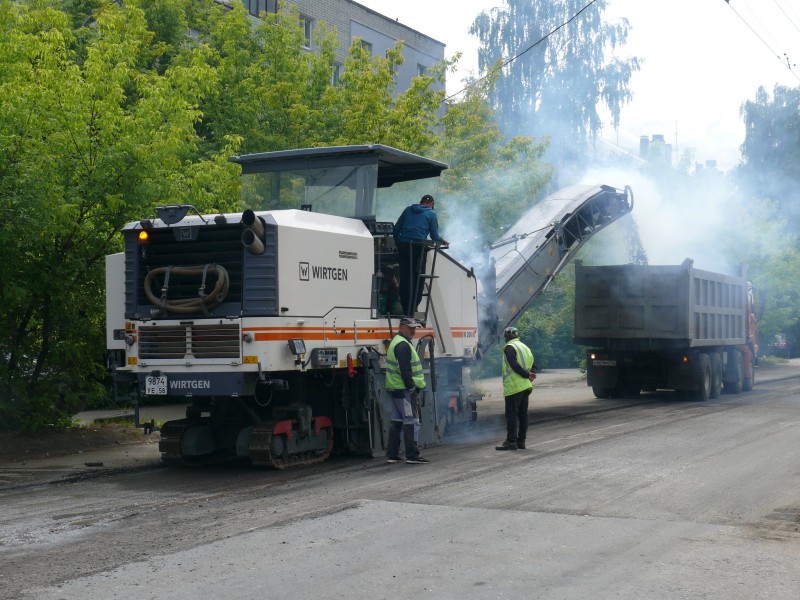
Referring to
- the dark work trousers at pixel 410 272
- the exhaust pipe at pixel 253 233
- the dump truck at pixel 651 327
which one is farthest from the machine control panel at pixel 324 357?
the dump truck at pixel 651 327

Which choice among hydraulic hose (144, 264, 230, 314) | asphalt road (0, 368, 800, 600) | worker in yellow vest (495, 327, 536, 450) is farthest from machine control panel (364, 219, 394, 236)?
asphalt road (0, 368, 800, 600)

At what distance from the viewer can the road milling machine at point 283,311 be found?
35.1 feet

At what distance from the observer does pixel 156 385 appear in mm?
10961

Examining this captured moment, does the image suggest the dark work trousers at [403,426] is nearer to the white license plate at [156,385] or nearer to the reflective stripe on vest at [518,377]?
the reflective stripe on vest at [518,377]

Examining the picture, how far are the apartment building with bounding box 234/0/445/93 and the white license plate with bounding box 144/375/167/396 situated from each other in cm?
2532

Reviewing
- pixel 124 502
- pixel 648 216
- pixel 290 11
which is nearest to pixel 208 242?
pixel 124 502

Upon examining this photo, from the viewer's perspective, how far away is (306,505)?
909cm

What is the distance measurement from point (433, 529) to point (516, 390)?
541cm

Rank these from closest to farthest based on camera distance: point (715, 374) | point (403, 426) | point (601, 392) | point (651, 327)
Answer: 1. point (403, 426)
2. point (651, 327)
3. point (601, 392)
4. point (715, 374)

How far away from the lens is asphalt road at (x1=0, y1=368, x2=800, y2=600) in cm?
640

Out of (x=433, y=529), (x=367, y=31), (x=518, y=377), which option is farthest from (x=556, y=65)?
(x=433, y=529)

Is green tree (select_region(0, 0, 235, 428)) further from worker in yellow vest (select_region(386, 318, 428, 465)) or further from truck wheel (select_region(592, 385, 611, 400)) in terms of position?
truck wheel (select_region(592, 385, 611, 400))

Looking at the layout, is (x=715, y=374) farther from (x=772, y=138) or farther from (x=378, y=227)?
(x=772, y=138)

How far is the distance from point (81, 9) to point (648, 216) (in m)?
15.9
